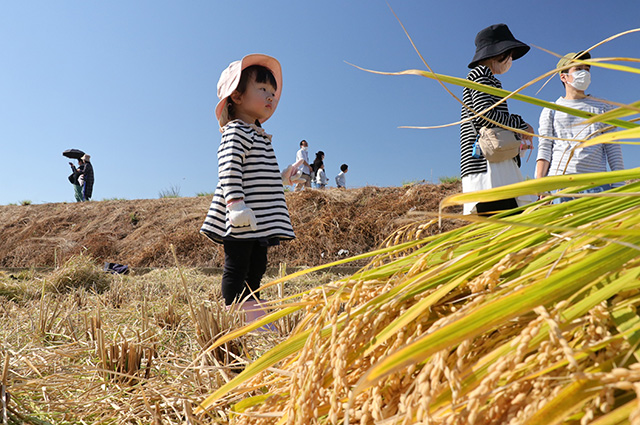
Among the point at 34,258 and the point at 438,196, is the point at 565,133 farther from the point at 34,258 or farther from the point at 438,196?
the point at 34,258

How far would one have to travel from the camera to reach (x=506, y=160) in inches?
115

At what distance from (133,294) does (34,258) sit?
8.54 meters

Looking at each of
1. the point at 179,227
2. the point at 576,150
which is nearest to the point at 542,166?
the point at 576,150

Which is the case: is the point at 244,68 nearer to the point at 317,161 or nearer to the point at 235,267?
the point at 235,267

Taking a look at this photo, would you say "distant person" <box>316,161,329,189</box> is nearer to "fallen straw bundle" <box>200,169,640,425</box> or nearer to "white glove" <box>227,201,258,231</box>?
"white glove" <box>227,201,258,231</box>

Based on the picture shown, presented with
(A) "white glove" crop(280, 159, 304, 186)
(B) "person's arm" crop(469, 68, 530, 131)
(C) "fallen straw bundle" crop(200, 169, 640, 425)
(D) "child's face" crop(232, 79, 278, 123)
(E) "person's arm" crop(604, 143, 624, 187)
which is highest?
(D) "child's face" crop(232, 79, 278, 123)

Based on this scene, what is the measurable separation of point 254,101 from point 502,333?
2582 mm

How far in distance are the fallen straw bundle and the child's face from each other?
232cm

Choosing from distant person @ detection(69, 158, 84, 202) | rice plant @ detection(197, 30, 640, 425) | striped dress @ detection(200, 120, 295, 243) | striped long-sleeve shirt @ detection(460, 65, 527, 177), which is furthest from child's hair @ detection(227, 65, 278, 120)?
distant person @ detection(69, 158, 84, 202)

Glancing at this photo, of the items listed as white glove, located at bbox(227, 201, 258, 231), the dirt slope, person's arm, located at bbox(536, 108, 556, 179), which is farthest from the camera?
the dirt slope

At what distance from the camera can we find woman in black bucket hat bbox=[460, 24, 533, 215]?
2.88m

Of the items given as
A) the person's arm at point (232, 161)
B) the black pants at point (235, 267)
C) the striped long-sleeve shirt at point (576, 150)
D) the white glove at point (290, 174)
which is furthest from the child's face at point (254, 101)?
the striped long-sleeve shirt at point (576, 150)

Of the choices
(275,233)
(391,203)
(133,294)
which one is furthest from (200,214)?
(275,233)

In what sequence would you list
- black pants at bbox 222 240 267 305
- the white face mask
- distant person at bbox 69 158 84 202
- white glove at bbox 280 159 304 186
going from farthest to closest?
distant person at bbox 69 158 84 202 < the white face mask < white glove at bbox 280 159 304 186 < black pants at bbox 222 240 267 305
